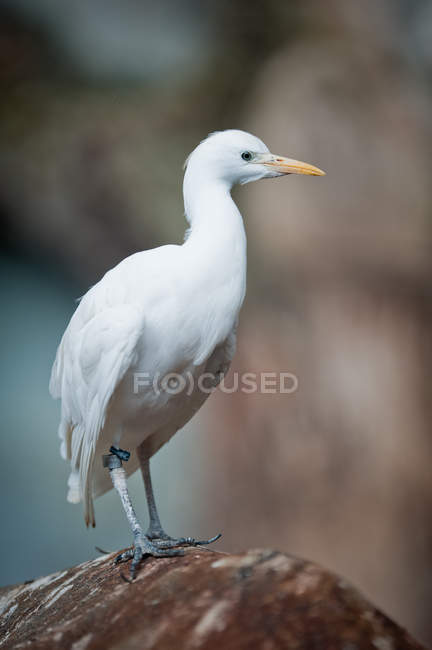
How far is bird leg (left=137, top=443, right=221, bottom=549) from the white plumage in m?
0.09

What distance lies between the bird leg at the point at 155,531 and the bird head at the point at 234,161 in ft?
2.33

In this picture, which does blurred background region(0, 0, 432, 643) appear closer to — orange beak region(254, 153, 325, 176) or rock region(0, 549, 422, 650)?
orange beak region(254, 153, 325, 176)

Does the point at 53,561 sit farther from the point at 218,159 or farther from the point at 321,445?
the point at 218,159

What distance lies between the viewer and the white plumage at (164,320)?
4.57 ft

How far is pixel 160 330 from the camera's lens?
4.57ft

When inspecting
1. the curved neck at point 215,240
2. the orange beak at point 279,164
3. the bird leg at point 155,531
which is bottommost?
the bird leg at point 155,531

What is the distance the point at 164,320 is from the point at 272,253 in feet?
5.46

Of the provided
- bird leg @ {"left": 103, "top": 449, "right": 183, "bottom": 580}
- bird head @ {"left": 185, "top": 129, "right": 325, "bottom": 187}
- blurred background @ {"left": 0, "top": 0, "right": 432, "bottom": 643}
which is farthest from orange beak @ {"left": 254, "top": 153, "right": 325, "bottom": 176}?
blurred background @ {"left": 0, "top": 0, "right": 432, "bottom": 643}

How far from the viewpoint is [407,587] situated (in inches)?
113

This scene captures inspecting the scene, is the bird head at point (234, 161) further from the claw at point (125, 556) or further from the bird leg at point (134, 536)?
the claw at point (125, 556)

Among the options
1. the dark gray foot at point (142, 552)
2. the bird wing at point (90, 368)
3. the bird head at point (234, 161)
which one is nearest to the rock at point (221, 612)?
the dark gray foot at point (142, 552)

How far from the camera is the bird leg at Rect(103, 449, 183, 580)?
4.44 feet

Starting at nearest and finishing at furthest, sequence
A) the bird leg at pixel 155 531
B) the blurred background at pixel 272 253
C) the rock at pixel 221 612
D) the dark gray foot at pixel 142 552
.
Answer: the rock at pixel 221 612 < the dark gray foot at pixel 142 552 < the bird leg at pixel 155 531 < the blurred background at pixel 272 253

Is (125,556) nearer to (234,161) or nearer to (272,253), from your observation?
(234,161)
